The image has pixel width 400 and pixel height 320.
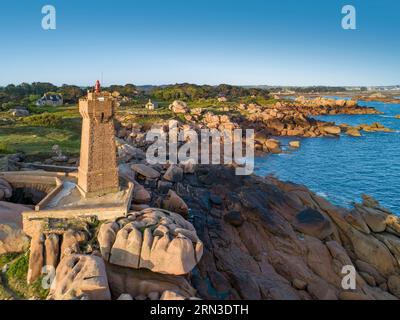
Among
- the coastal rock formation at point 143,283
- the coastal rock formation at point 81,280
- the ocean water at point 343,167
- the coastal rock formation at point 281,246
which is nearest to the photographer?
the coastal rock formation at point 81,280

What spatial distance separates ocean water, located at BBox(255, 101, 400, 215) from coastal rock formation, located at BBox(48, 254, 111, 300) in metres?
31.5

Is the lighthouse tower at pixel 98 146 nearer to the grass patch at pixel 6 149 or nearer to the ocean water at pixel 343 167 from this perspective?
the grass patch at pixel 6 149

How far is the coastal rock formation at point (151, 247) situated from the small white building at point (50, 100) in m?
88.6

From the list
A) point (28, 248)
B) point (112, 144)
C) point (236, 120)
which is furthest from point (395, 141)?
point (28, 248)

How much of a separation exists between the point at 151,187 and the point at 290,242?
13413mm

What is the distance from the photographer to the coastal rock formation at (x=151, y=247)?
603 inches

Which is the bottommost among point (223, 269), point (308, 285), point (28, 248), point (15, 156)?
point (308, 285)

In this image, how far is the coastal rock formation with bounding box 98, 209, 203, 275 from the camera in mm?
15305

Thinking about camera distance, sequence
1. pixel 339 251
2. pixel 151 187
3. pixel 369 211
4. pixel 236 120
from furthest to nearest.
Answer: pixel 236 120 → pixel 369 211 → pixel 151 187 → pixel 339 251

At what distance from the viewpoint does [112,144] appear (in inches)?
863

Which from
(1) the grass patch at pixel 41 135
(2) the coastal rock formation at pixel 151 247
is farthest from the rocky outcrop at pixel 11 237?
(1) the grass patch at pixel 41 135

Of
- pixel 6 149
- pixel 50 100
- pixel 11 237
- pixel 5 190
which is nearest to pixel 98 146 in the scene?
pixel 11 237

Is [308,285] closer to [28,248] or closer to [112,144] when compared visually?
[112,144]

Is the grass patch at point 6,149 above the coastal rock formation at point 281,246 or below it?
above
